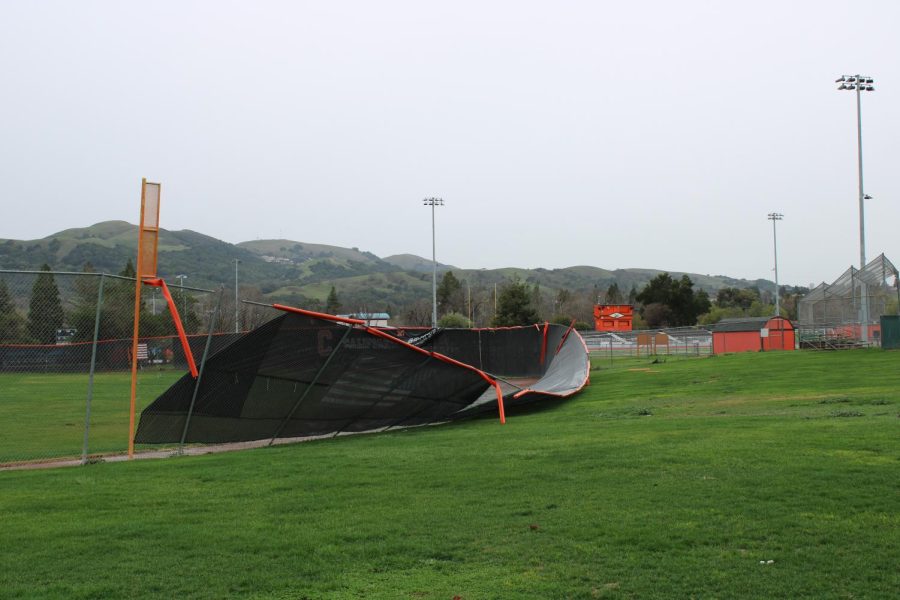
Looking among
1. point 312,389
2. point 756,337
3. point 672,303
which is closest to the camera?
point 312,389

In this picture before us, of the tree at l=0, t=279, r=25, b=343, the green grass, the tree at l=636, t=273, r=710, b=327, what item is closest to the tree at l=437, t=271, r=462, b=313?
the tree at l=636, t=273, r=710, b=327

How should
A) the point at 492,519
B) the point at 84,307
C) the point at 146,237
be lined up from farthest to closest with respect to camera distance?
the point at 84,307
the point at 146,237
the point at 492,519

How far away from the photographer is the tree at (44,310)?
11.4 meters

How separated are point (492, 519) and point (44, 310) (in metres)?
8.44

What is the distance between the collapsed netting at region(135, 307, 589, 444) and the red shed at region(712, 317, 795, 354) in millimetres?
27311

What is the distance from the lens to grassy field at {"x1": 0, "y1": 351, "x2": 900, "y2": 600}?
4922mm

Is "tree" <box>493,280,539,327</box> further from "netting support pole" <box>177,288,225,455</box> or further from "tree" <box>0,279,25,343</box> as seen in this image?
"tree" <box>0,279,25,343</box>

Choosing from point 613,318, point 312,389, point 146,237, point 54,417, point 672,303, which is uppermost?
point 672,303

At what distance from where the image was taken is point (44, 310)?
11727mm

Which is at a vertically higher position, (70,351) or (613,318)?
(613,318)

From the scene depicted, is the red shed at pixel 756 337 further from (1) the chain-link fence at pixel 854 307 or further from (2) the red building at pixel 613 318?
(2) the red building at pixel 613 318

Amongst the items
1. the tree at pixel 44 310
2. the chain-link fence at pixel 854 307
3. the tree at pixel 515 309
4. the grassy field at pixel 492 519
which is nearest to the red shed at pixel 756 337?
the chain-link fence at pixel 854 307

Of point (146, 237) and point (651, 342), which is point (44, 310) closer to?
point (146, 237)

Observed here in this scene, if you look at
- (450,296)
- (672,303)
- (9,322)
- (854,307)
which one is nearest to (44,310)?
(9,322)
